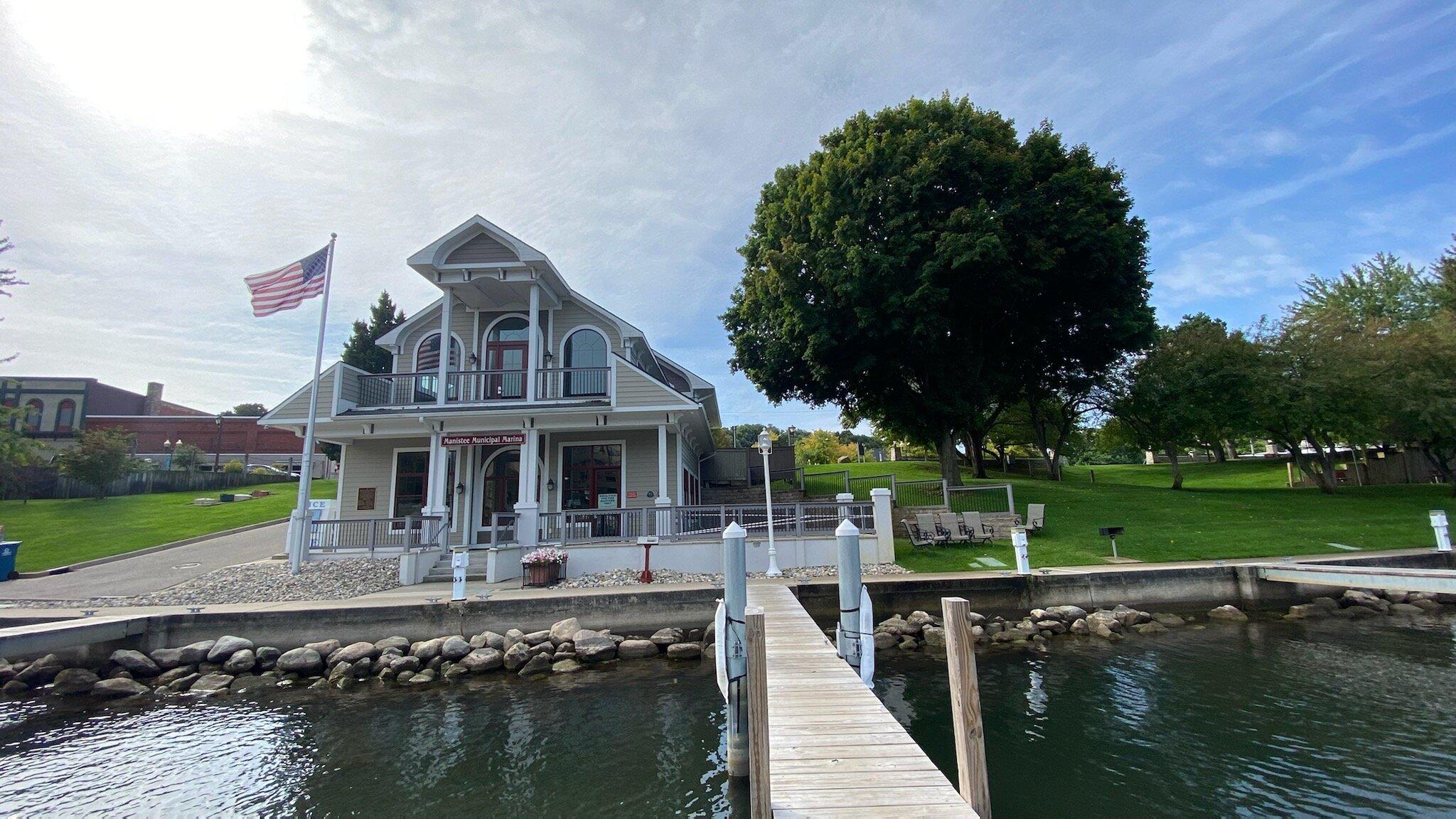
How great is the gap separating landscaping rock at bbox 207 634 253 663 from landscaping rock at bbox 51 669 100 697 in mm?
Result: 1453

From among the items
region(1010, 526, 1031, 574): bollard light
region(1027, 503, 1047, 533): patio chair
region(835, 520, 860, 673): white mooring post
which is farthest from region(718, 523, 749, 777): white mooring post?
region(1027, 503, 1047, 533): patio chair

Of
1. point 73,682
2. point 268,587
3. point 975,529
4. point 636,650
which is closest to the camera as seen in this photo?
point 73,682

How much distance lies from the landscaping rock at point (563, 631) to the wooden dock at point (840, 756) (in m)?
5.45

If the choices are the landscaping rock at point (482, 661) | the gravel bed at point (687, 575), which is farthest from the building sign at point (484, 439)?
the landscaping rock at point (482, 661)

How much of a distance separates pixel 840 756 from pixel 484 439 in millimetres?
13473

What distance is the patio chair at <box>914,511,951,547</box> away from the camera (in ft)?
52.5

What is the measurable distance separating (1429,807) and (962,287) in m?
16.3

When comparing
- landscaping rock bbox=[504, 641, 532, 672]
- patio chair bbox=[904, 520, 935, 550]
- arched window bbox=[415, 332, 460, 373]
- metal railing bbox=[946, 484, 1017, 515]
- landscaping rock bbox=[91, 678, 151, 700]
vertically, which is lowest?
landscaping rock bbox=[91, 678, 151, 700]

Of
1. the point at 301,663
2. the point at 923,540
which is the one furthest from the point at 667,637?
the point at 923,540

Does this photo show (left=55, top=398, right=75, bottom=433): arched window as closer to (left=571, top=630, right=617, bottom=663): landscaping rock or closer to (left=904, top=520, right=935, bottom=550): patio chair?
(left=571, top=630, right=617, bottom=663): landscaping rock

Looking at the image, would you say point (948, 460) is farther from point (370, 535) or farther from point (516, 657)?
point (370, 535)

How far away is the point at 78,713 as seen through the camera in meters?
8.63

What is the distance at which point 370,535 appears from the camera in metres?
16.0

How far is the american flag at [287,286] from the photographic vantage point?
1460 centimetres
